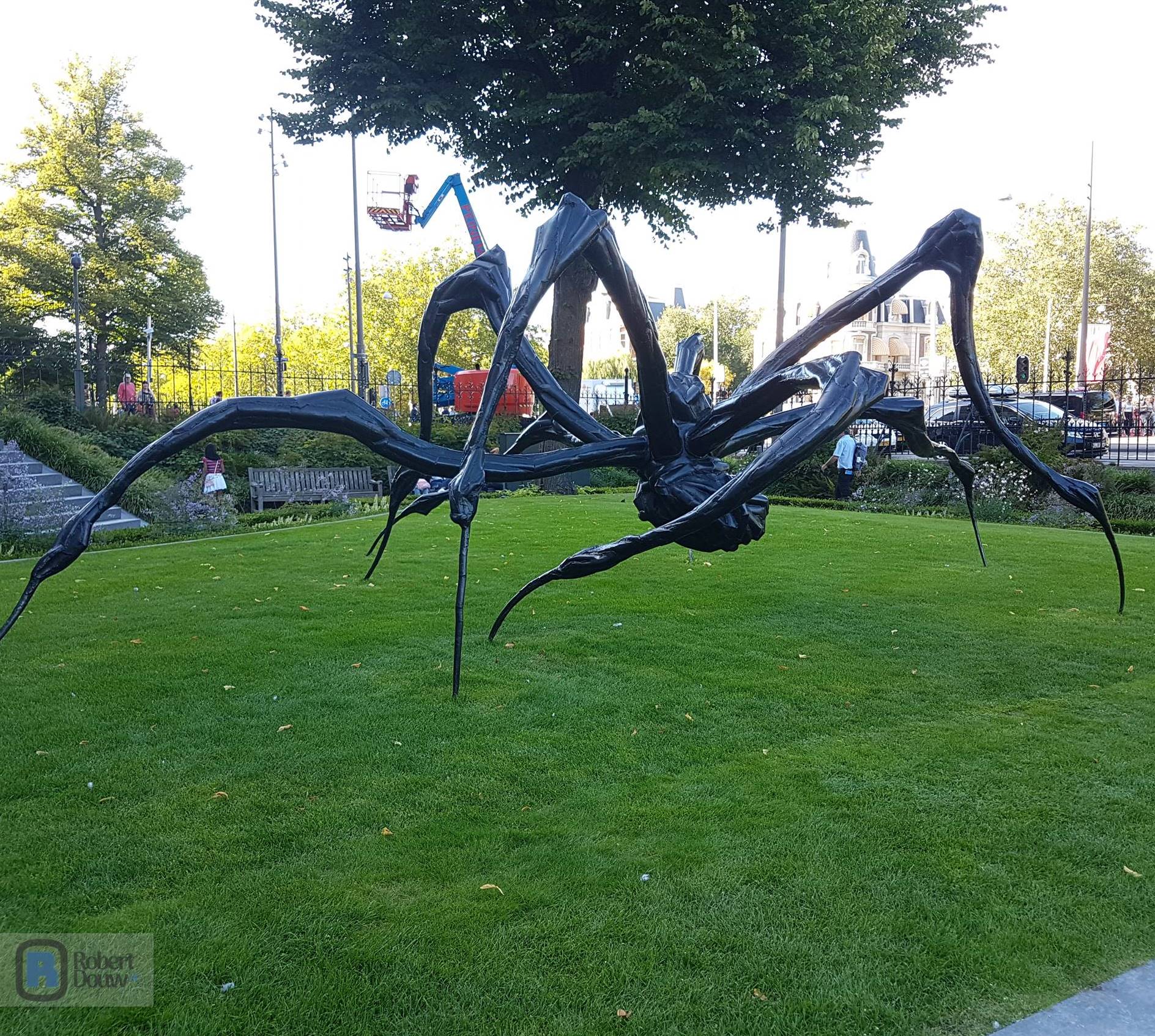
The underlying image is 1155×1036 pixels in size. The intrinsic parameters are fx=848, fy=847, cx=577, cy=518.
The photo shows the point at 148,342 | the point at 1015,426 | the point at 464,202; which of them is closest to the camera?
the point at 1015,426

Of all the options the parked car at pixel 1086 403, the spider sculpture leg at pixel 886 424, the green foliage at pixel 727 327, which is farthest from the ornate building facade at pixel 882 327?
the spider sculpture leg at pixel 886 424

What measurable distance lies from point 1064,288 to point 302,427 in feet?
170

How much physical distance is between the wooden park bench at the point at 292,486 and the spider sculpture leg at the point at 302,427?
1472 cm

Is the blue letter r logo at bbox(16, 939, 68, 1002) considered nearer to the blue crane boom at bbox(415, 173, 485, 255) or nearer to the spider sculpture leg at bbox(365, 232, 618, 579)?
the spider sculpture leg at bbox(365, 232, 618, 579)

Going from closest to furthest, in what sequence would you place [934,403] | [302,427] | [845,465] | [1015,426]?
[302,427]
[845,465]
[1015,426]
[934,403]

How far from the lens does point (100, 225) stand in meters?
33.9

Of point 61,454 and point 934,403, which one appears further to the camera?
point 934,403

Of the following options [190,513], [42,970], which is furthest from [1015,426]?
[42,970]

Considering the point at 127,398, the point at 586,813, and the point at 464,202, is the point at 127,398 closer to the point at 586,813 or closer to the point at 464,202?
the point at 464,202

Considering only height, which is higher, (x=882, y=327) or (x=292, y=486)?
(x=882, y=327)

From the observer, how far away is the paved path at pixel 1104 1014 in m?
2.21

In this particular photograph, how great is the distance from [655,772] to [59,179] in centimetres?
3826

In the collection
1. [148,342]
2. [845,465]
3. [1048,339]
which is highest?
[1048,339]

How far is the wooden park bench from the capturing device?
712 inches
